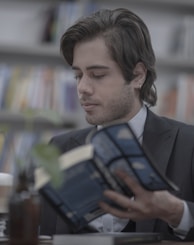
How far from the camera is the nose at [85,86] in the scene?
2.05 m

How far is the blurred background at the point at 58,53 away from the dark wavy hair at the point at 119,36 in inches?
54.3

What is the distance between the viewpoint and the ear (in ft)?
7.33

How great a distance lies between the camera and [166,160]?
188cm

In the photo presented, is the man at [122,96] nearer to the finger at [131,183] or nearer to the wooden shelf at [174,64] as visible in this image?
the finger at [131,183]

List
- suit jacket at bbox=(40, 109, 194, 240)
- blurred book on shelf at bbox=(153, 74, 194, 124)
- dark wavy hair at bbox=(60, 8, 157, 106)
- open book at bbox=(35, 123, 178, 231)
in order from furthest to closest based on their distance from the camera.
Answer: blurred book on shelf at bbox=(153, 74, 194, 124) < dark wavy hair at bbox=(60, 8, 157, 106) < suit jacket at bbox=(40, 109, 194, 240) < open book at bbox=(35, 123, 178, 231)

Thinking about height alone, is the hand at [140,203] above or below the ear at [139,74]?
below

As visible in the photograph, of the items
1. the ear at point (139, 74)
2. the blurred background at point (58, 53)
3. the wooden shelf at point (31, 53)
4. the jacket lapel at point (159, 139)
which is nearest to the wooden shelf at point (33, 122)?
the blurred background at point (58, 53)

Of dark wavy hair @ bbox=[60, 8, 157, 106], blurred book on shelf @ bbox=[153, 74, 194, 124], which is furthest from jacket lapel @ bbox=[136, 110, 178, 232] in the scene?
blurred book on shelf @ bbox=[153, 74, 194, 124]

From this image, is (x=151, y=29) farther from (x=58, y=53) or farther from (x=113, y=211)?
(x=113, y=211)

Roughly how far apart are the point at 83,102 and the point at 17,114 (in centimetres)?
156

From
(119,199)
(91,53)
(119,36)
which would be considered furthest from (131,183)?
(119,36)

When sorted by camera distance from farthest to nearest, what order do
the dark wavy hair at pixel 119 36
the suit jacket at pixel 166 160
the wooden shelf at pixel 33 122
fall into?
the wooden shelf at pixel 33 122
the dark wavy hair at pixel 119 36
the suit jacket at pixel 166 160

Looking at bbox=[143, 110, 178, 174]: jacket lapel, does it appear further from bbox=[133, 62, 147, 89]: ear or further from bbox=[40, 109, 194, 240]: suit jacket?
bbox=[133, 62, 147, 89]: ear

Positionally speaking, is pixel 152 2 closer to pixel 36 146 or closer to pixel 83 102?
pixel 83 102
